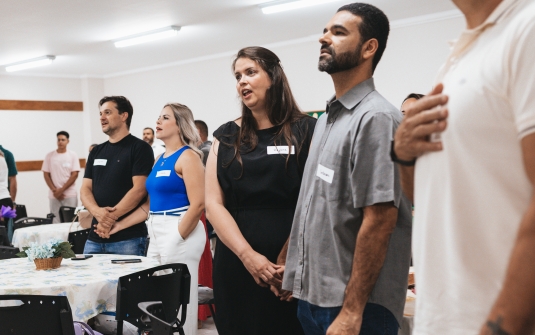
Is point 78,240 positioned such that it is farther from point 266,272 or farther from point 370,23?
point 370,23

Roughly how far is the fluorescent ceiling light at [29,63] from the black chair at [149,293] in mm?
8707

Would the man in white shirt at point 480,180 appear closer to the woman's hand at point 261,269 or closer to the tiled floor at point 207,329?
the woman's hand at point 261,269

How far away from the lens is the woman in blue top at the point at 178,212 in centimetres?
385

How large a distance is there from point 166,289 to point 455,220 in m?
2.27

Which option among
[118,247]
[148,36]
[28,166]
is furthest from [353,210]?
[28,166]

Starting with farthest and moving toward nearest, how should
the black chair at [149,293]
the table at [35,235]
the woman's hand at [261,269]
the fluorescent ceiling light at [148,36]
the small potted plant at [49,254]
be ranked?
the fluorescent ceiling light at [148,36] → the table at [35,235] → the small potted plant at [49,254] → the black chair at [149,293] → the woman's hand at [261,269]

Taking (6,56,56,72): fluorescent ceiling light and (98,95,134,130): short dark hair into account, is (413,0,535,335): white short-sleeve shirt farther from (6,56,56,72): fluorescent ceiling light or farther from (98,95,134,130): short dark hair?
(6,56,56,72): fluorescent ceiling light

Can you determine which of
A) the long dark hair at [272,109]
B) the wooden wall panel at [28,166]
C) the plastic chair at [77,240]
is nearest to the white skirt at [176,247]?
the plastic chair at [77,240]

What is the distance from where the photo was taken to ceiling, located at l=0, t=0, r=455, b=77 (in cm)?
715

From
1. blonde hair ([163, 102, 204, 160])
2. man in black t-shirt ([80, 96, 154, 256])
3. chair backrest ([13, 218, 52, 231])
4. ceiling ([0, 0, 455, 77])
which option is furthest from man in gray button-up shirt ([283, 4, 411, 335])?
chair backrest ([13, 218, 52, 231])

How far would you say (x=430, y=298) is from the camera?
1011 mm

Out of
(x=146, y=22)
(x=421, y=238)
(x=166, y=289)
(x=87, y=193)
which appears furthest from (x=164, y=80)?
(x=421, y=238)

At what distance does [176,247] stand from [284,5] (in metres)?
4.29

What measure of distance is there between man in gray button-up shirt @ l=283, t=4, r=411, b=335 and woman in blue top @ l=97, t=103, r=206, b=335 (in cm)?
202
